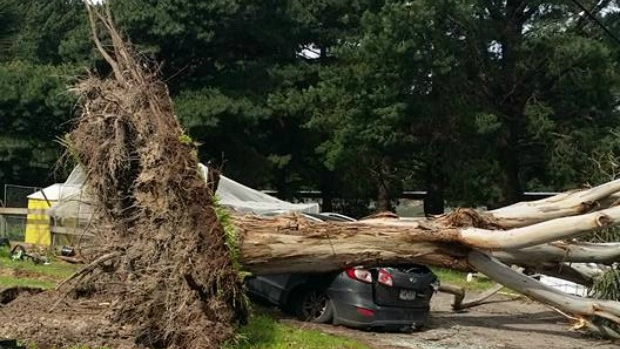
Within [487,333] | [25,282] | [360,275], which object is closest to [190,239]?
[360,275]

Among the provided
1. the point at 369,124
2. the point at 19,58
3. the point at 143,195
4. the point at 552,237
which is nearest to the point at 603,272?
the point at 552,237

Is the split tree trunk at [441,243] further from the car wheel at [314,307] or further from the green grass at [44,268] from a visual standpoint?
the green grass at [44,268]

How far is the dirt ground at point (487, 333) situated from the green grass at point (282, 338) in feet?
1.49

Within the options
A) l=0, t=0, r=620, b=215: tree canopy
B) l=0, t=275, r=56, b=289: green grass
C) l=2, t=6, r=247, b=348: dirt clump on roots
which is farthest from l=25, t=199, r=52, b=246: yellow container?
l=2, t=6, r=247, b=348: dirt clump on roots

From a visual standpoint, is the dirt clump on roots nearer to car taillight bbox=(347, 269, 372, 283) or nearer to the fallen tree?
the fallen tree

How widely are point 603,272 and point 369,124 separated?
531 inches

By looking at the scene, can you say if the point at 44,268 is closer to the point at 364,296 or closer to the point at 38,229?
the point at 38,229

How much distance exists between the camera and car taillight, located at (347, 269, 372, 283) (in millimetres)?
11039

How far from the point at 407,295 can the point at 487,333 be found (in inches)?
63.9

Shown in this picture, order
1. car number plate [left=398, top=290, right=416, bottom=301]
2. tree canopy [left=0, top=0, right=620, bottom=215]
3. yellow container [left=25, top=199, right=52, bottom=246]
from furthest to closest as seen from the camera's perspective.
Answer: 1. tree canopy [left=0, top=0, right=620, bottom=215]
2. yellow container [left=25, top=199, right=52, bottom=246]
3. car number plate [left=398, top=290, right=416, bottom=301]

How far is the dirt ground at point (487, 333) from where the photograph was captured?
10672mm

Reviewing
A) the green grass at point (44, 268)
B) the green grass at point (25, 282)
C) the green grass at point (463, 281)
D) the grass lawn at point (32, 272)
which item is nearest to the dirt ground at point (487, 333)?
the green grass at point (463, 281)

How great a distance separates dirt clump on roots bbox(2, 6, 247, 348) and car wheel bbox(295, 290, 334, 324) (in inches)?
84.6

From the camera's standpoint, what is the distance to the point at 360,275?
11.1m
